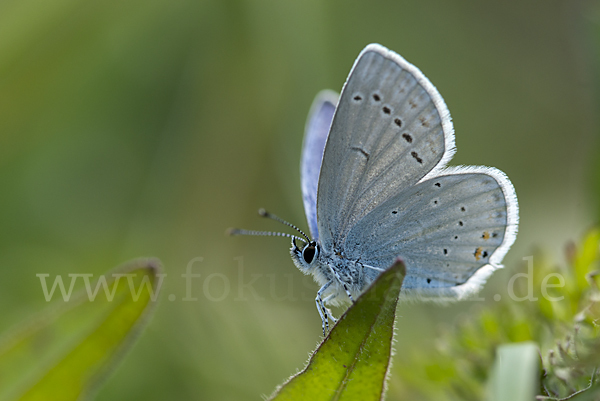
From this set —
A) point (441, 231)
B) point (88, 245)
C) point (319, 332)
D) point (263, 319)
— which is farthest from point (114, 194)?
point (441, 231)

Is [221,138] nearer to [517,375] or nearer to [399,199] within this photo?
[399,199]

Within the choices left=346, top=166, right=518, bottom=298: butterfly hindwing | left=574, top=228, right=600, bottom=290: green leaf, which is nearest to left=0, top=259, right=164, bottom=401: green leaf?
left=346, top=166, right=518, bottom=298: butterfly hindwing

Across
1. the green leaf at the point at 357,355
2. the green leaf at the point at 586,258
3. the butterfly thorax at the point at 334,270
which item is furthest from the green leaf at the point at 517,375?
the butterfly thorax at the point at 334,270

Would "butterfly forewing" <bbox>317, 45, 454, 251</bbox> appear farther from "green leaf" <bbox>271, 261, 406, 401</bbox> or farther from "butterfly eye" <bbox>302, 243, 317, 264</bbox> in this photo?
"green leaf" <bbox>271, 261, 406, 401</bbox>

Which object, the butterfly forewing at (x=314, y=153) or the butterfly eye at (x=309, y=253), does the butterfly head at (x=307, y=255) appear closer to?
the butterfly eye at (x=309, y=253)

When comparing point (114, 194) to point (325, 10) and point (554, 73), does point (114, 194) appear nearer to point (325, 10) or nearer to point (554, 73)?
point (325, 10)

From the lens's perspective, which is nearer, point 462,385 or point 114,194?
point 462,385
